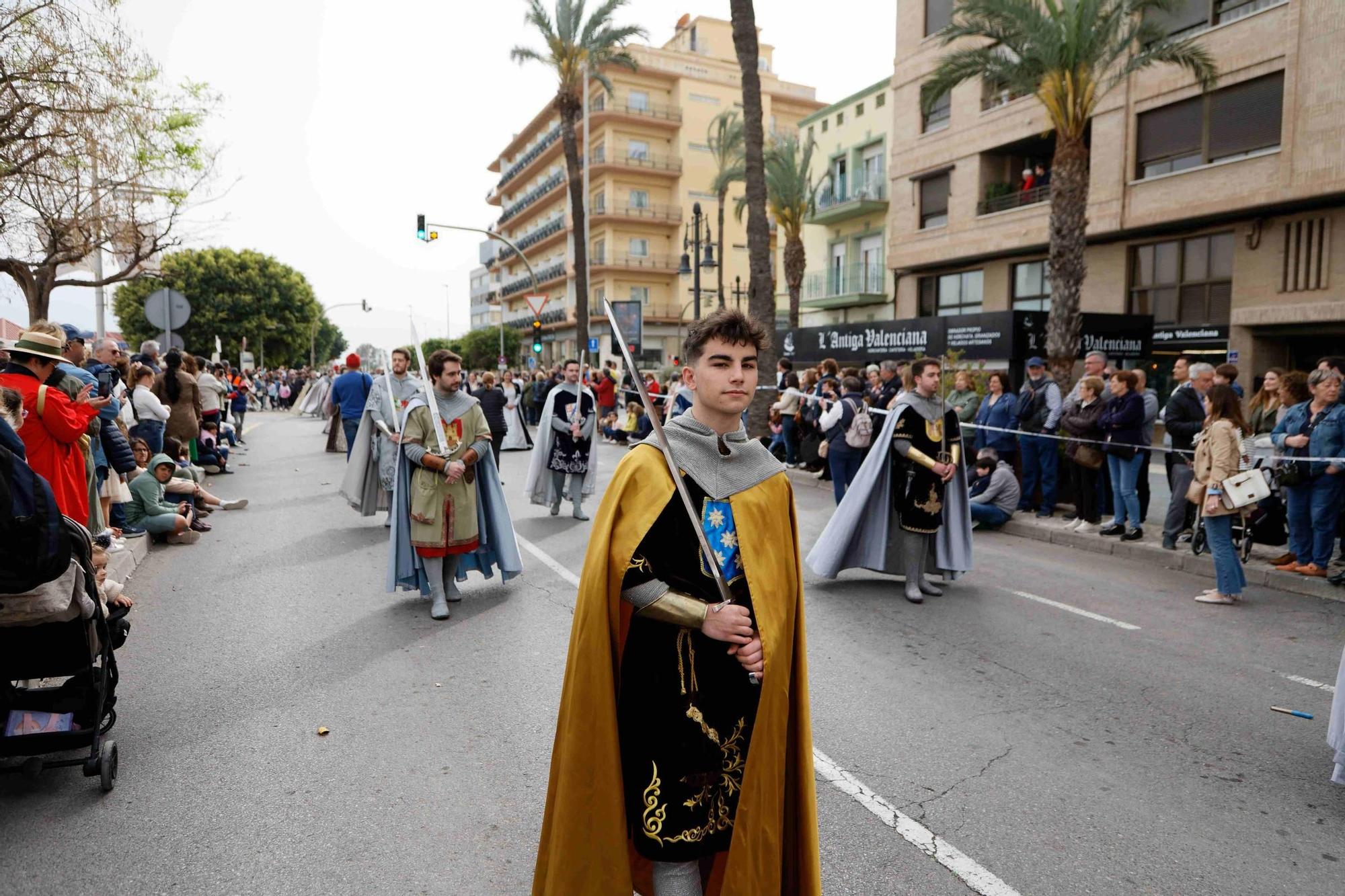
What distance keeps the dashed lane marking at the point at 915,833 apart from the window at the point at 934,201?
86.6ft

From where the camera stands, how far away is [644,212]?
56219 millimetres

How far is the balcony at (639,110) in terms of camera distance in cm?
5469

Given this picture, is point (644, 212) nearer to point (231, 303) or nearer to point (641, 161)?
point (641, 161)

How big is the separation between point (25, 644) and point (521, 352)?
71.8 metres

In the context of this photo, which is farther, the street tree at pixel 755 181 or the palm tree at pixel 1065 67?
the palm tree at pixel 1065 67

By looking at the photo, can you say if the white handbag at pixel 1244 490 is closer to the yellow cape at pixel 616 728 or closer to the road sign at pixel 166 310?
the yellow cape at pixel 616 728

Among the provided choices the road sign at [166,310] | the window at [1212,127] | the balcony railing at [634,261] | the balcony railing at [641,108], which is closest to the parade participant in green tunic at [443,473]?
the road sign at [166,310]

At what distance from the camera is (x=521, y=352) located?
74438 millimetres

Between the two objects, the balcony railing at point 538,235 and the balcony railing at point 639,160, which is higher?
the balcony railing at point 639,160

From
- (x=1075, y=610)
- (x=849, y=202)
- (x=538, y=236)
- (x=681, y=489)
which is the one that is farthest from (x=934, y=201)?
(x=538, y=236)

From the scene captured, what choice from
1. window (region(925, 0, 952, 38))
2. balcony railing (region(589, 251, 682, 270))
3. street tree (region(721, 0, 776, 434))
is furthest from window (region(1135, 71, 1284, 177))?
balcony railing (region(589, 251, 682, 270))

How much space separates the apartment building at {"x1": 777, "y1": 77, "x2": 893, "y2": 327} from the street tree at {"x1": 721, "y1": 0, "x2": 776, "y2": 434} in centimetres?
1624

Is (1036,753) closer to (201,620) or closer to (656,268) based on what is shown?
(201,620)

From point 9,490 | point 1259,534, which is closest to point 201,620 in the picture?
point 9,490
